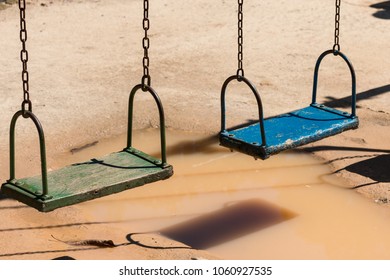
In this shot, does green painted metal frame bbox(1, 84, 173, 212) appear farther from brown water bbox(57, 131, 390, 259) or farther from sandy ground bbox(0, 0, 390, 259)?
brown water bbox(57, 131, 390, 259)

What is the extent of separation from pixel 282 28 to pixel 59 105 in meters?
4.18

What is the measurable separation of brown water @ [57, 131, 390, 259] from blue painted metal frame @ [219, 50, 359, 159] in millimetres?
953

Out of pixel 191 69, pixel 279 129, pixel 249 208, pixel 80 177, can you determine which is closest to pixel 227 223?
pixel 249 208

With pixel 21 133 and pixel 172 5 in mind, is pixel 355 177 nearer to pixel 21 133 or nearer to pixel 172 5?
pixel 21 133

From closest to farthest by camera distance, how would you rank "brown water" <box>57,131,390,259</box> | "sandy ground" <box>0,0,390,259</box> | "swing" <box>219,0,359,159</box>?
1. "swing" <box>219,0,359,159</box>
2. "brown water" <box>57,131,390,259</box>
3. "sandy ground" <box>0,0,390,259</box>

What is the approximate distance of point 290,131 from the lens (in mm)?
8266

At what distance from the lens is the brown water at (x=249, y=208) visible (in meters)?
8.64

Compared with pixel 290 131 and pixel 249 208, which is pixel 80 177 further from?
pixel 249 208

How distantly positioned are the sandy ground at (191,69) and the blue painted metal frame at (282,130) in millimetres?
996

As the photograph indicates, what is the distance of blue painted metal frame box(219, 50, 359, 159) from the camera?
7.83 m

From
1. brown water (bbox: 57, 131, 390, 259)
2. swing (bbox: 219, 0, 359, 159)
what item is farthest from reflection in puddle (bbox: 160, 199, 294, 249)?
swing (bbox: 219, 0, 359, 159)

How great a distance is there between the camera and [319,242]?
Answer: 8.71 m

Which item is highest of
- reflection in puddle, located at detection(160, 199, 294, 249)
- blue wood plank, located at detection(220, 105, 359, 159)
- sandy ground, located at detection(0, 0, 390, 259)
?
blue wood plank, located at detection(220, 105, 359, 159)

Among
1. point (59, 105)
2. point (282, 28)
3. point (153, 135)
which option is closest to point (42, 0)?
point (282, 28)
